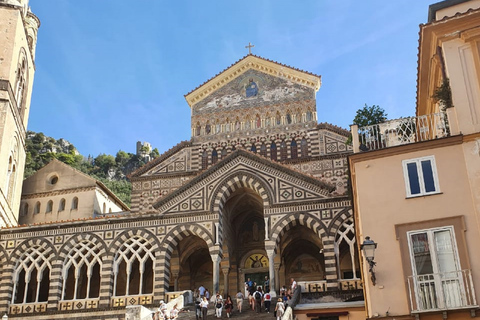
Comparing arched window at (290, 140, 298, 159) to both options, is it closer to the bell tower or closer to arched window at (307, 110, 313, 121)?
arched window at (307, 110, 313, 121)

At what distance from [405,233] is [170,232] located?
14.7 metres

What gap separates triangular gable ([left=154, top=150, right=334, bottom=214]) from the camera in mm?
26703

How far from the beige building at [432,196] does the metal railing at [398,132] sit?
3 cm

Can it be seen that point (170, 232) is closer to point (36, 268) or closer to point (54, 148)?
point (36, 268)

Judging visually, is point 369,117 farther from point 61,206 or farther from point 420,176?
point 61,206

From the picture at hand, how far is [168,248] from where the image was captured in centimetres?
2720

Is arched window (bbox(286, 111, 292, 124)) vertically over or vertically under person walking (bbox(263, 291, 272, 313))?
over

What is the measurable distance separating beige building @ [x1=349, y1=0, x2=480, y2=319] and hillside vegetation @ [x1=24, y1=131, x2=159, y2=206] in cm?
5928

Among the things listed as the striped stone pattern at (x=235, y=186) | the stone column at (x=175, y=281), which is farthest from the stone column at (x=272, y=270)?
the stone column at (x=175, y=281)

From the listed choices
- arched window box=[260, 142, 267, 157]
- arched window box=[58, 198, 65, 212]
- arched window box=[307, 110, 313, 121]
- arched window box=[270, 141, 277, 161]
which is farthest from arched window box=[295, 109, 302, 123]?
arched window box=[58, 198, 65, 212]

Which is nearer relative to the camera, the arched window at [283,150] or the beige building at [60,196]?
the arched window at [283,150]


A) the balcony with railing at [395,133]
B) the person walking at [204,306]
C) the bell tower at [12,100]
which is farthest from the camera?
the bell tower at [12,100]

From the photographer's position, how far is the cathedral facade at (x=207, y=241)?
26109 mm

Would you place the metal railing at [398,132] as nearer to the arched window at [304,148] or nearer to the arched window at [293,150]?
the arched window at [304,148]
